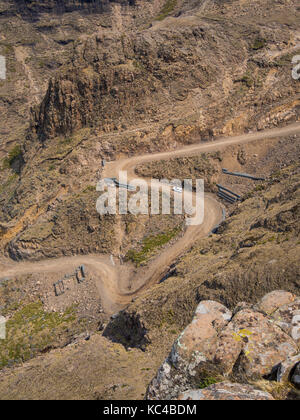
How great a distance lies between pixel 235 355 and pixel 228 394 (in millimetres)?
1891

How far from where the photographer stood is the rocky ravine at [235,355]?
969 cm

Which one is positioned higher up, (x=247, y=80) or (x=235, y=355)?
(x=247, y=80)

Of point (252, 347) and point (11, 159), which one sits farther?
point (11, 159)

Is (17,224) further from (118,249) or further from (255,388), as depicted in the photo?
(255,388)

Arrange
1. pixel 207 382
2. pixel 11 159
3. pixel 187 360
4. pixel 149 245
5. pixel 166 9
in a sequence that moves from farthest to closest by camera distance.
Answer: pixel 166 9
pixel 11 159
pixel 149 245
pixel 187 360
pixel 207 382

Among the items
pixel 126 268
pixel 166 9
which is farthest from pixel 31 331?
pixel 166 9

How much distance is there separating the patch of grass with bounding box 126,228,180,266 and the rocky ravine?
78.0 ft

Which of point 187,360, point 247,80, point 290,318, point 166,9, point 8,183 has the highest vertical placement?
point 166,9

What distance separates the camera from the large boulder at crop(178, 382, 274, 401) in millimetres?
9078

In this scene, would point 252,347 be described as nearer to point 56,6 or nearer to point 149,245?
point 149,245

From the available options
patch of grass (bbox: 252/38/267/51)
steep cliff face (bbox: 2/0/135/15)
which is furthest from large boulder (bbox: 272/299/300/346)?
steep cliff face (bbox: 2/0/135/15)

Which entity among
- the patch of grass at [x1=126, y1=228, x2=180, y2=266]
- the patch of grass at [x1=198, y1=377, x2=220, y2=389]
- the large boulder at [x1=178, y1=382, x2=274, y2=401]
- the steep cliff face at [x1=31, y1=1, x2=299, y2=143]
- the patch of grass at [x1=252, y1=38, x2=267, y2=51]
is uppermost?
the patch of grass at [x1=252, y1=38, x2=267, y2=51]

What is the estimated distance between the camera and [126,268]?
121 feet

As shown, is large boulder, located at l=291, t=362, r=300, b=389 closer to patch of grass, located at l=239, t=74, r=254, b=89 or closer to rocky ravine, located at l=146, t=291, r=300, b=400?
rocky ravine, located at l=146, t=291, r=300, b=400
